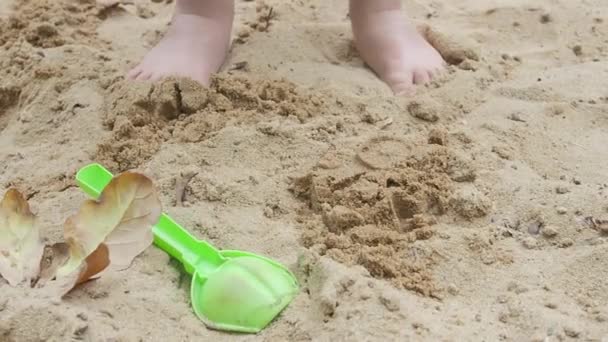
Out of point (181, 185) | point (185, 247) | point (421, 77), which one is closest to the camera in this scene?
point (185, 247)

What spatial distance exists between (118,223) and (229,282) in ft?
0.53

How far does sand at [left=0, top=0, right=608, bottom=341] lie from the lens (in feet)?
3.10

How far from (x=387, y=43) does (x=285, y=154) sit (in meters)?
0.43

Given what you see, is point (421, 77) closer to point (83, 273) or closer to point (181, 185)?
point (181, 185)

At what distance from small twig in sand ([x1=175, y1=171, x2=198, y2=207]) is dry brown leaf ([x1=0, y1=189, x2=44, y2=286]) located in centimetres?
22

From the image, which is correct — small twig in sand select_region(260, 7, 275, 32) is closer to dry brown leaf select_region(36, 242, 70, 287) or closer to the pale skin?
the pale skin

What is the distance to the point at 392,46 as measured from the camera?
62.0 inches

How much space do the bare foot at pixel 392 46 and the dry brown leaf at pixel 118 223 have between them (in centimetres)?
66

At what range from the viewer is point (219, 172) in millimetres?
1231

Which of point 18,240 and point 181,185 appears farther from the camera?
point 181,185

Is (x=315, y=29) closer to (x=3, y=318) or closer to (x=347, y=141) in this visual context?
(x=347, y=141)

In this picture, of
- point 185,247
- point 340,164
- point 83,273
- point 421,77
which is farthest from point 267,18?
point 83,273

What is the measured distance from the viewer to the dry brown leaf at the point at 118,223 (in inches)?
38.6

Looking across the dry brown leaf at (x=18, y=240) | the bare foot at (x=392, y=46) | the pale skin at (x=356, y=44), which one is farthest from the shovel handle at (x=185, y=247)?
the bare foot at (x=392, y=46)
